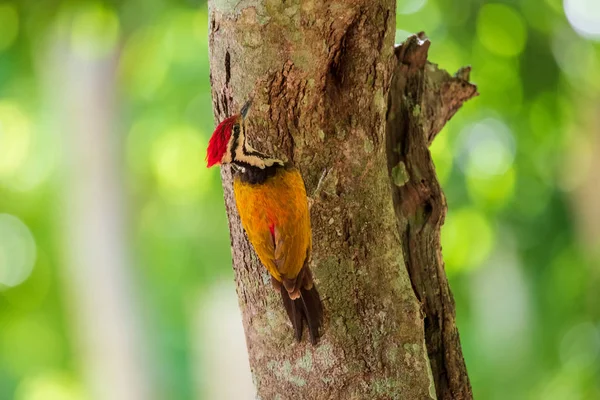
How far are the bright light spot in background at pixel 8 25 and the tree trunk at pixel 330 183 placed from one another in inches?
100

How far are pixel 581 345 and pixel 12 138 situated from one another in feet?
25.1

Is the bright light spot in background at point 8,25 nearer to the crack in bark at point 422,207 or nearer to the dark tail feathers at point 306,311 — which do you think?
the crack in bark at point 422,207

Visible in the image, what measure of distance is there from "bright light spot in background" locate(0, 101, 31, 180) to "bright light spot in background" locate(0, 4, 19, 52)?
239 cm

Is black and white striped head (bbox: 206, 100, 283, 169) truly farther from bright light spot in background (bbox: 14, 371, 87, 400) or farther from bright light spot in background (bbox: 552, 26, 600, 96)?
bright light spot in background (bbox: 14, 371, 87, 400)

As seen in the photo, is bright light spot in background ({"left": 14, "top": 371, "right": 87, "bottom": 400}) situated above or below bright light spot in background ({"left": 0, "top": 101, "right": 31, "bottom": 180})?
below

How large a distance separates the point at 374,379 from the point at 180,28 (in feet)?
22.4

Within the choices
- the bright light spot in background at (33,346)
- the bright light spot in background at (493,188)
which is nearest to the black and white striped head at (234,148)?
the bright light spot in background at (493,188)

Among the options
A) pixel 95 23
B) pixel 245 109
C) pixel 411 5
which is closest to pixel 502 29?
pixel 411 5

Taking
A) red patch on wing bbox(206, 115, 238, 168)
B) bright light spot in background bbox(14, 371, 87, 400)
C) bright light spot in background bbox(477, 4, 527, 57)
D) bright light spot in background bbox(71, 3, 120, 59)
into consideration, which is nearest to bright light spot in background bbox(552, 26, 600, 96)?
bright light spot in background bbox(477, 4, 527, 57)

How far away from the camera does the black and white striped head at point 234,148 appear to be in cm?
211

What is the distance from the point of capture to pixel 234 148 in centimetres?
217

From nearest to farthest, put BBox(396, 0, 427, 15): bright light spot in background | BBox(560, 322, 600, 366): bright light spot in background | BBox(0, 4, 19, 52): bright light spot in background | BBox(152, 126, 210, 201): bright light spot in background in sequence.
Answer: BBox(0, 4, 19, 52): bright light spot in background, BBox(396, 0, 427, 15): bright light spot in background, BBox(560, 322, 600, 366): bright light spot in background, BBox(152, 126, 210, 201): bright light spot in background

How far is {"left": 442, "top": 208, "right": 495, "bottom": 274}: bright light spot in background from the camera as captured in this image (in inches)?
336

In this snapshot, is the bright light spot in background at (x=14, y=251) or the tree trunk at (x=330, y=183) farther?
the bright light spot in background at (x=14, y=251)
